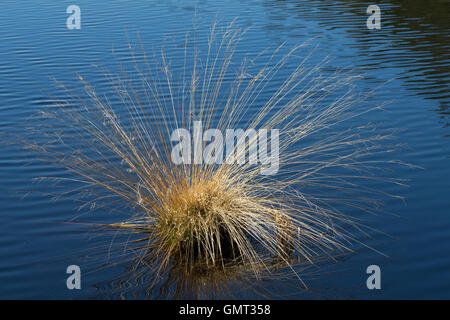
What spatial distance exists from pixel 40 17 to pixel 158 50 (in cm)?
429

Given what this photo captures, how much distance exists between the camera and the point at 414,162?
588cm

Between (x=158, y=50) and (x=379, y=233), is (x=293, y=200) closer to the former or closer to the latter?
(x=379, y=233)

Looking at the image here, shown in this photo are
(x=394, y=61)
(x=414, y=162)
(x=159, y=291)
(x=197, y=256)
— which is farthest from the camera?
(x=394, y=61)

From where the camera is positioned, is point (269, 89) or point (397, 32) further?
point (397, 32)

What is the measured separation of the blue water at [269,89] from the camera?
4152 mm

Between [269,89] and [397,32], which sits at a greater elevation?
[397,32]

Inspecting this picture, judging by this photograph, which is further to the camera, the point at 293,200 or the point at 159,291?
the point at 293,200

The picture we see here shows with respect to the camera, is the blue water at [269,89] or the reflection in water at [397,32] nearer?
the blue water at [269,89]

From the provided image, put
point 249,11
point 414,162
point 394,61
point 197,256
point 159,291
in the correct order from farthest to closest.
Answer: point 249,11 < point 394,61 < point 414,162 < point 197,256 < point 159,291

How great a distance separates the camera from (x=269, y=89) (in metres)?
8.19

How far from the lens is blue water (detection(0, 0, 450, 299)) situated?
4152 mm

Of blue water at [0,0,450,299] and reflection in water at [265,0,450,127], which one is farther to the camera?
reflection in water at [265,0,450,127]
